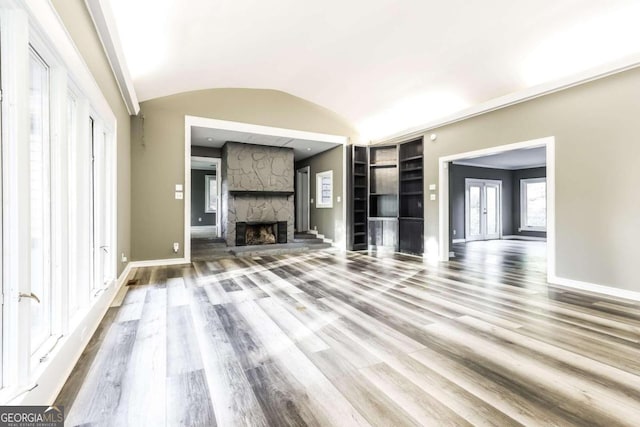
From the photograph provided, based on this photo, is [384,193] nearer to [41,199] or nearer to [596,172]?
[596,172]

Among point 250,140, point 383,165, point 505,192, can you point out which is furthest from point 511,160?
point 250,140

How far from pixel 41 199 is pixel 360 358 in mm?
2236

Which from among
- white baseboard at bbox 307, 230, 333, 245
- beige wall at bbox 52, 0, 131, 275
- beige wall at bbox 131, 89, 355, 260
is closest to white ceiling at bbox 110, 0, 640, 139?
beige wall at bbox 131, 89, 355, 260

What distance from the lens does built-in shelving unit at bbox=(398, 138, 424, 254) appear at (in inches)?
250

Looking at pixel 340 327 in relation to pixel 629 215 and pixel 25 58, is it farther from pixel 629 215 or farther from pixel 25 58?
pixel 629 215

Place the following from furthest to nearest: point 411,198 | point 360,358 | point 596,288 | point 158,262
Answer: point 411,198 < point 158,262 < point 596,288 < point 360,358

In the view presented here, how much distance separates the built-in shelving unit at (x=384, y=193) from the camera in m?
7.05

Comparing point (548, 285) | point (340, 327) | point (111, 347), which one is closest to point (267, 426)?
point (340, 327)

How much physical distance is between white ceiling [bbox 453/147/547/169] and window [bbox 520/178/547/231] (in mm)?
639

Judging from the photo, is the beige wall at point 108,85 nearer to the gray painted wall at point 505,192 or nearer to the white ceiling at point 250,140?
the white ceiling at point 250,140

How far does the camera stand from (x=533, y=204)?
10281 mm

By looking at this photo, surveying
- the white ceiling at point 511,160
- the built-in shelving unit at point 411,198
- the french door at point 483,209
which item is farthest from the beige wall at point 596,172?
the french door at point 483,209

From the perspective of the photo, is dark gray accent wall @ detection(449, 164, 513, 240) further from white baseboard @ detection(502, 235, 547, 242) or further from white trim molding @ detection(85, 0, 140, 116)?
white trim molding @ detection(85, 0, 140, 116)

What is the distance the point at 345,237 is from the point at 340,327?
4.53 meters
